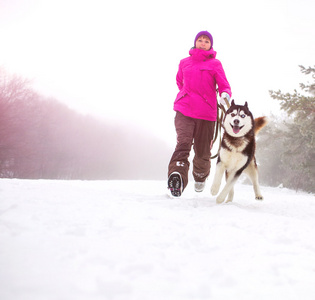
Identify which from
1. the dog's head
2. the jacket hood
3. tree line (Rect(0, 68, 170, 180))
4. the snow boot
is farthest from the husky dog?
tree line (Rect(0, 68, 170, 180))

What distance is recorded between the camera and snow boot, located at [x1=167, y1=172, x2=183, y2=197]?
3.08 m

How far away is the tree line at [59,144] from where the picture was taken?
45.4 ft

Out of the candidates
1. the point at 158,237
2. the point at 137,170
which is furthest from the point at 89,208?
the point at 137,170

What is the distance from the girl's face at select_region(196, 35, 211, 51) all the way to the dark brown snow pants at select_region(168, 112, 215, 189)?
1.12 m

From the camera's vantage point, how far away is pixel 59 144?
19.8 meters

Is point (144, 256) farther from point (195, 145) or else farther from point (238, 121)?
point (195, 145)

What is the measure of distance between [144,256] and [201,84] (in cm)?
290

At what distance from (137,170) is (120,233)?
29.3m

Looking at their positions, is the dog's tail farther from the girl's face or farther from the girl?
the girl's face

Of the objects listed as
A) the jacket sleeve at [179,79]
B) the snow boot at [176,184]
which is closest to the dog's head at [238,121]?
the snow boot at [176,184]

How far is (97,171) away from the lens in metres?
23.6

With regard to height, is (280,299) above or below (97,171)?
above

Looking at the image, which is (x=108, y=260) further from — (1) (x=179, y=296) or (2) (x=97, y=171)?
(2) (x=97, y=171)

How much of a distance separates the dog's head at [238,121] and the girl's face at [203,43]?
1225 millimetres
